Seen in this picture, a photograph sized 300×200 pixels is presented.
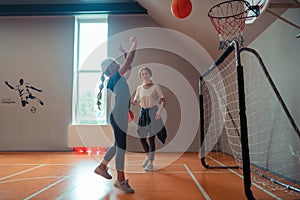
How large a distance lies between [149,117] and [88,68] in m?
3.15

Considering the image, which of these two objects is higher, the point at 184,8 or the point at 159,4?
the point at 159,4

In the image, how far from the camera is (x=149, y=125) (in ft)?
11.0

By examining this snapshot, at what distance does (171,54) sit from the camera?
235 inches

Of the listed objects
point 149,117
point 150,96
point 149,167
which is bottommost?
point 149,167

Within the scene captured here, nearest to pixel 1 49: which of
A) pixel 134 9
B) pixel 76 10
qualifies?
pixel 76 10

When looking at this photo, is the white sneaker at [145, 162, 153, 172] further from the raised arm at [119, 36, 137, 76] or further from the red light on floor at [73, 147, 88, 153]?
the red light on floor at [73, 147, 88, 153]

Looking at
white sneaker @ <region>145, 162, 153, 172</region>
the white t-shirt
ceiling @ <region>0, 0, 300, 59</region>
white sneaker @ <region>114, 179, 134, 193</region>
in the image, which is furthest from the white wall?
white sneaker @ <region>114, 179, 134, 193</region>

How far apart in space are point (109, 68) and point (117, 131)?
23.0 inches

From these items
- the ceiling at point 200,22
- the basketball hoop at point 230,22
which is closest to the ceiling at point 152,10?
the ceiling at point 200,22

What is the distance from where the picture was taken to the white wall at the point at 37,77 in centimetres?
576

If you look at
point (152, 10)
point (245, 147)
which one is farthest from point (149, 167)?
point (152, 10)

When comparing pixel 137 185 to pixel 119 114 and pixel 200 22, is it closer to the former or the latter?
pixel 119 114

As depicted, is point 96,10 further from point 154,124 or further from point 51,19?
point 154,124

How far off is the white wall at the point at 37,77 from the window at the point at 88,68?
0.66ft
